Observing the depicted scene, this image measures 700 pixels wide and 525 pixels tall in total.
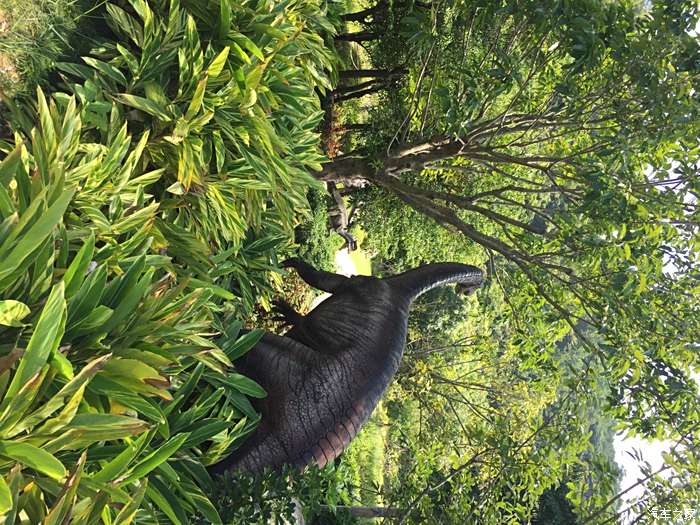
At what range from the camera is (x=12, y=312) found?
138cm

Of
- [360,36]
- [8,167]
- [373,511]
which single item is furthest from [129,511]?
[360,36]

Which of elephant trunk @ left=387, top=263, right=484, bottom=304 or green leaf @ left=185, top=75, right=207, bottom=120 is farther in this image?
elephant trunk @ left=387, top=263, right=484, bottom=304

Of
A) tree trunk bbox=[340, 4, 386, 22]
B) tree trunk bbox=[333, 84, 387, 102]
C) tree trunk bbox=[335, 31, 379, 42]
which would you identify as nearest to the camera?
tree trunk bbox=[340, 4, 386, 22]

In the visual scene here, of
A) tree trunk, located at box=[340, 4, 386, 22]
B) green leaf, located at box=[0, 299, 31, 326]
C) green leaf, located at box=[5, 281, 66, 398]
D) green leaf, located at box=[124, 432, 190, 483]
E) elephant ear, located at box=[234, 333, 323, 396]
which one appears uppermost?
tree trunk, located at box=[340, 4, 386, 22]

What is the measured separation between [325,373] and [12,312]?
4.95ft

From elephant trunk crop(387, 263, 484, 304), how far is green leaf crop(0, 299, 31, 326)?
7.00 feet

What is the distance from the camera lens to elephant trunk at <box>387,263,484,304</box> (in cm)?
321

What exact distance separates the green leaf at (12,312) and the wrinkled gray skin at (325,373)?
138 centimetres

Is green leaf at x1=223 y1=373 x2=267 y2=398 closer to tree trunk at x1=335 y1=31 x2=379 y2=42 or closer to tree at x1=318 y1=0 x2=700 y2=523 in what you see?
tree at x1=318 y1=0 x2=700 y2=523

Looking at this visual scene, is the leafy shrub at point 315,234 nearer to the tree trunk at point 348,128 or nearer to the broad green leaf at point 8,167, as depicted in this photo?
the tree trunk at point 348,128

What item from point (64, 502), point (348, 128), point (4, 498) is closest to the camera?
point (4, 498)

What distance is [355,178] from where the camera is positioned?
509cm

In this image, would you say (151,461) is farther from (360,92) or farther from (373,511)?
(360,92)

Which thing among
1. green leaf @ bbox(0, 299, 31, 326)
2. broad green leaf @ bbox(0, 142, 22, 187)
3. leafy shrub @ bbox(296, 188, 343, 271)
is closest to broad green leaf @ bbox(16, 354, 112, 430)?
green leaf @ bbox(0, 299, 31, 326)
